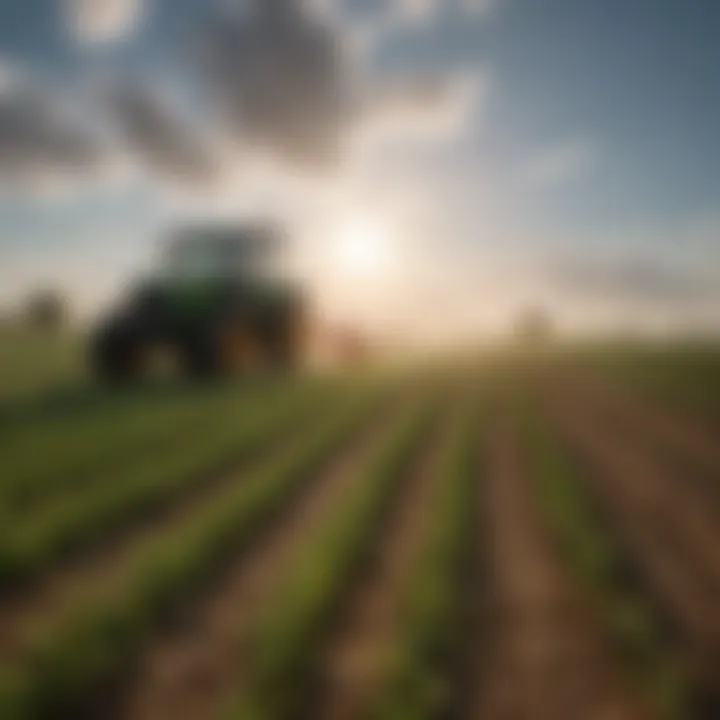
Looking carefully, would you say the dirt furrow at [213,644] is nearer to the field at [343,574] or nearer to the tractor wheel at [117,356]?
the field at [343,574]

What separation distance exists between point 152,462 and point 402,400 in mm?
9577

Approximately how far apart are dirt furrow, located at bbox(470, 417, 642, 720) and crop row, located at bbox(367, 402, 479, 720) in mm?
182

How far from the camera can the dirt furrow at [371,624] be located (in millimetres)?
3736

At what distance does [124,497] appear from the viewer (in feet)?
21.8

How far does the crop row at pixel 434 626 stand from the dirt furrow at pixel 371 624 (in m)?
0.07

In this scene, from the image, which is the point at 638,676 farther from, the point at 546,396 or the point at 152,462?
the point at 546,396

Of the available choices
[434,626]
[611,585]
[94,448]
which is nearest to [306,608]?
[434,626]

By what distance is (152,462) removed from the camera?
8172 millimetres

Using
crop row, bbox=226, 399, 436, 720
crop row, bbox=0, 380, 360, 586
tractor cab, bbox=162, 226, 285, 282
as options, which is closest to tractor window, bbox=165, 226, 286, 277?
tractor cab, bbox=162, 226, 285, 282

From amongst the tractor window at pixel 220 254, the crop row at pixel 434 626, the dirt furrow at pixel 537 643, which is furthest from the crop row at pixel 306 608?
the tractor window at pixel 220 254

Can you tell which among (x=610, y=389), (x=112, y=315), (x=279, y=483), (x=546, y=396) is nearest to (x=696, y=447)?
(x=279, y=483)

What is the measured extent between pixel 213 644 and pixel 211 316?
464 inches

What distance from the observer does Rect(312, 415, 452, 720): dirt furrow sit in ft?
12.3

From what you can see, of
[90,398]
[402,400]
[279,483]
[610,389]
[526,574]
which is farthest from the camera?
[610,389]
